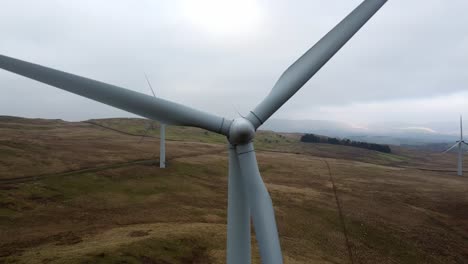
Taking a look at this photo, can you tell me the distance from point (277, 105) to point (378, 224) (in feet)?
156

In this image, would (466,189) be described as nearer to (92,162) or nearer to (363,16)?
(363,16)

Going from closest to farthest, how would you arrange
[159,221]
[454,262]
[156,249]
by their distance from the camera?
1. [156,249]
2. [454,262]
3. [159,221]

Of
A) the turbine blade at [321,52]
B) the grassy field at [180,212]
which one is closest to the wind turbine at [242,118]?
the turbine blade at [321,52]

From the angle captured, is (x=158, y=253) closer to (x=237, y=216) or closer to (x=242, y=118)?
(x=237, y=216)

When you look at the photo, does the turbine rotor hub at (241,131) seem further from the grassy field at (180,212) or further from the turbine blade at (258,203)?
the grassy field at (180,212)

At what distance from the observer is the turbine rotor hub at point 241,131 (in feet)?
55.4

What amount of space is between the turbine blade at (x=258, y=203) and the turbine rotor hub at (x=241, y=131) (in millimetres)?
500

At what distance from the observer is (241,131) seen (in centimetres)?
1688

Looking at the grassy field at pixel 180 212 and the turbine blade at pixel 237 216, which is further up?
the turbine blade at pixel 237 216

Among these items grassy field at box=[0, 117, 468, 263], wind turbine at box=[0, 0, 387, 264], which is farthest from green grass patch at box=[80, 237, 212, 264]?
wind turbine at box=[0, 0, 387, 264]

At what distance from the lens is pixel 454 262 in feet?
145

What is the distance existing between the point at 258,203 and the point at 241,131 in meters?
4.11

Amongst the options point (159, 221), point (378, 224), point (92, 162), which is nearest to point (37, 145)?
point (92, 162)

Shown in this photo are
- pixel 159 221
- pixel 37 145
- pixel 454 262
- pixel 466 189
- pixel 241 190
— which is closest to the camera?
pixel 241 190
